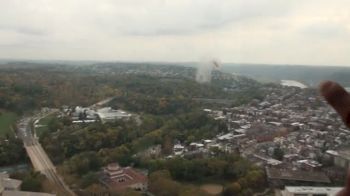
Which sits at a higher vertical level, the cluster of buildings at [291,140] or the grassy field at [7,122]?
the cluster of buildings at [291,140]

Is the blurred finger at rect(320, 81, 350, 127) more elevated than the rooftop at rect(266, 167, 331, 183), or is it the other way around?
the blurred finger at rect(320, 81, 350, 127)

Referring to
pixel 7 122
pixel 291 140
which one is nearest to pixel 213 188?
pixel 291 140

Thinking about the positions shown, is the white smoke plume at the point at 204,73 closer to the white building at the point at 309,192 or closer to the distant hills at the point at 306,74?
the distant hills at the point at 306,74

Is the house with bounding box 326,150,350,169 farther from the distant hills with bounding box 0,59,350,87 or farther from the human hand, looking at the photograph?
the distant hills with bounding box 0,59,350,87

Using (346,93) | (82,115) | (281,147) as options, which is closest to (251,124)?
(281,147)

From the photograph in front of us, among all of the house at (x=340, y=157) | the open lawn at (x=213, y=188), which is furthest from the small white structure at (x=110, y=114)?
the house at (x=340, y=157)

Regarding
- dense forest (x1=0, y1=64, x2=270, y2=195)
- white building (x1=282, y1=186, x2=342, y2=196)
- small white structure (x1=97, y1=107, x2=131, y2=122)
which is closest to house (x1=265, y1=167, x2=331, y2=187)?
dense forest (x1=0, y1=64, x2=270, y2=195)

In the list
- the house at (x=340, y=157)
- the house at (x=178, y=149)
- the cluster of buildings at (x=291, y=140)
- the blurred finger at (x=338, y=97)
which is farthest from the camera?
the house at (x=178, y=149)
